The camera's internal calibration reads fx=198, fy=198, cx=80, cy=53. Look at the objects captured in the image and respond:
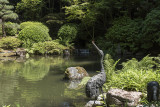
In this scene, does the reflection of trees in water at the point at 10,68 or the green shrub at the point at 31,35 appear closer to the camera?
the reflection of trees in water at the point at 10,68

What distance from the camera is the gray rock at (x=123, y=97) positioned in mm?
4094

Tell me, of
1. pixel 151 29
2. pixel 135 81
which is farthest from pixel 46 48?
pixel 135 81

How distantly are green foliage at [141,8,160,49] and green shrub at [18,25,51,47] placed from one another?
9061mm

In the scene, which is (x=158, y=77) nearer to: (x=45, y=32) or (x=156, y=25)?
(x=156, y=25)

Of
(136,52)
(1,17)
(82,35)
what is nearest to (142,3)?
(136,52)

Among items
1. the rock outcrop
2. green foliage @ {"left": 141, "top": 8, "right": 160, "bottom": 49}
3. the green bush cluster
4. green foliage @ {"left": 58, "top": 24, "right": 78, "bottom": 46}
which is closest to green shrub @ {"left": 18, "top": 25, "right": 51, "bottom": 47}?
the green bush cluster

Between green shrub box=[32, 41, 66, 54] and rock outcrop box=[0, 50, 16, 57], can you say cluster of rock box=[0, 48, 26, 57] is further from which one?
green shrub box=[32, 41, 66, 54]

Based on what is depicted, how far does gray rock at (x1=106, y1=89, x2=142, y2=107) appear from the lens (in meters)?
4.09

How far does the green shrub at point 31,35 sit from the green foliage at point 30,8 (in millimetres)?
5824

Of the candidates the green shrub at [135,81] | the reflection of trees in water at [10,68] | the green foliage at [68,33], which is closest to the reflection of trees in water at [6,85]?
the reflection of trees in water at [10,68]

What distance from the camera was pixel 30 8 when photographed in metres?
23.2

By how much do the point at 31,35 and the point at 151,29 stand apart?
10.2 meters

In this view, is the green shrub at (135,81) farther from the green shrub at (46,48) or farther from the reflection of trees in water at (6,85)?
the green shrub at (46,48)

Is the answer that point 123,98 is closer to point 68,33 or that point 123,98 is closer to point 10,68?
point 10,68
